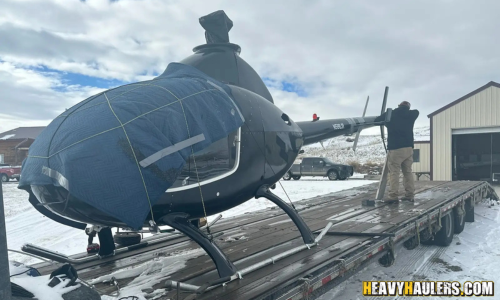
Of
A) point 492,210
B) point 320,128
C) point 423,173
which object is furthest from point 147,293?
point 423,173

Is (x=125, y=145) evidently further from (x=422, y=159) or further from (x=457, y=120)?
(x=422, y=159)

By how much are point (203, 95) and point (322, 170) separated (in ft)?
73.0

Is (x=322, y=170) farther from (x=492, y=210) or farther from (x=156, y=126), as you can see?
(x=156, y=126)

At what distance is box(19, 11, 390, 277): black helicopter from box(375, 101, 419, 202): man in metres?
3.06

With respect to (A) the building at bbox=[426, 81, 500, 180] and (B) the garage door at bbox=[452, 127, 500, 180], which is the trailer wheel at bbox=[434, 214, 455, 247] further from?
(B) the garage door at bbox=[452, 127, 500, 180]

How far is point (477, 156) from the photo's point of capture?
24375mm

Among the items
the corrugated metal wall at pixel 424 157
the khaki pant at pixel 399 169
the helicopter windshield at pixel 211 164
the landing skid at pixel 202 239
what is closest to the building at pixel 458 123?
the corrugated metal wall at pixel 424 157

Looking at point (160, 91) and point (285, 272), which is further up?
point (160, 91)

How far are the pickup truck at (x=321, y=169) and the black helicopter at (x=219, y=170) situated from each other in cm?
1949

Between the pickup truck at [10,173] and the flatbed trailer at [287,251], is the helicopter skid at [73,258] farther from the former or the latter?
the pickup truck at [10,173]

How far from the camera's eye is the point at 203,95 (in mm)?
3469

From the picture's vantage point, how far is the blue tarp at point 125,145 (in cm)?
265

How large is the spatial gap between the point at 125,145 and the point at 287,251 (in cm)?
221

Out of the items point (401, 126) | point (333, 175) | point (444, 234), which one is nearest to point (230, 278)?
point (444, 234)
